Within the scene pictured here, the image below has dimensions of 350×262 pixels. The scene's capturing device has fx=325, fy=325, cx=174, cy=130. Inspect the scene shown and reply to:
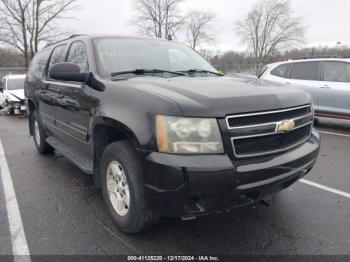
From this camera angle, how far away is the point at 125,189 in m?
2.91

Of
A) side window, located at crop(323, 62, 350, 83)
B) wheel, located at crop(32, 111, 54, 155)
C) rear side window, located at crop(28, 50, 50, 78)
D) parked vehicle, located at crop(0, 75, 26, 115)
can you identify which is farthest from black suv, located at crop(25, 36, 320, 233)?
parked vehicle, located at crop(0, 75, 26, 115)

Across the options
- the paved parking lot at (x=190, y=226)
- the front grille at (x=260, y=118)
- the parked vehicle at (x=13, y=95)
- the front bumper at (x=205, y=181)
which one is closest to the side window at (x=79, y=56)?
the paved parking lot at (x=190, y=226)

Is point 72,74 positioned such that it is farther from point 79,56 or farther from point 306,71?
point 306,71

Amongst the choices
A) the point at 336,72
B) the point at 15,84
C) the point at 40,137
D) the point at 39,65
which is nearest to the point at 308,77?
the point at 336,72

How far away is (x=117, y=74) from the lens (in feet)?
11.0

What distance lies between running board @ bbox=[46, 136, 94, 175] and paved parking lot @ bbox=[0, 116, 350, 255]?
45cm

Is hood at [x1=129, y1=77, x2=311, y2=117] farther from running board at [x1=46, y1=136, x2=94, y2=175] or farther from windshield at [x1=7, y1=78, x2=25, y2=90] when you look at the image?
windshield at [x1=7, y1=78, x2=25, y2=90]

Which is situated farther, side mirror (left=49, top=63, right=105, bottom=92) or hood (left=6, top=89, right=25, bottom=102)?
hood (left=6, top=89, right=25, bottom=102)

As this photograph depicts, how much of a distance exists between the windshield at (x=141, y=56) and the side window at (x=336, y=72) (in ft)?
16.6

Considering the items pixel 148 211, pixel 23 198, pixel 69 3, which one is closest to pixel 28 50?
pixel 69 3

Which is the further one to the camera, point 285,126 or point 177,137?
point 285,126

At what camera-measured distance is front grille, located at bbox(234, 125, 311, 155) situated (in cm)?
247

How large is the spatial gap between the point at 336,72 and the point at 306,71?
81 cm

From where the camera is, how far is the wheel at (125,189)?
2.64 metres
